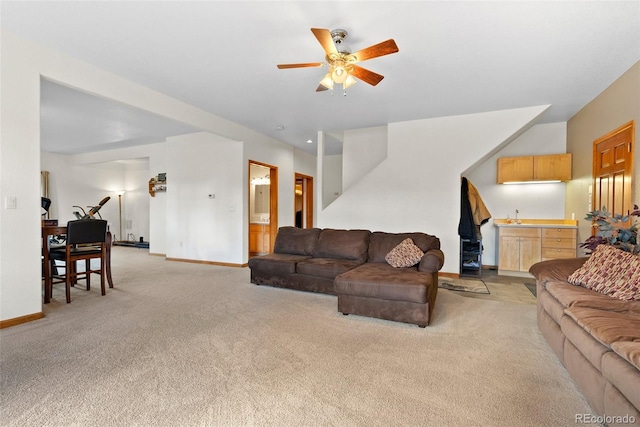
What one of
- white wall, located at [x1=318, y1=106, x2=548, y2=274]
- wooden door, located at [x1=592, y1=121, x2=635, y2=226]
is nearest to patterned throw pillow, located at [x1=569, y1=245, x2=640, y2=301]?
wooden door, located at [x1=592, y1=121, x2=635, y2=226]

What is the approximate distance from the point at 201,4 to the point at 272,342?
2675 mm

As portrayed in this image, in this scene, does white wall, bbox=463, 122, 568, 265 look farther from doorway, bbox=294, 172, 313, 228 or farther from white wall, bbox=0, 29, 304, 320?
white wall, bbox=0, 29, 304, 320

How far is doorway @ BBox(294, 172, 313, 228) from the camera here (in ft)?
28.0

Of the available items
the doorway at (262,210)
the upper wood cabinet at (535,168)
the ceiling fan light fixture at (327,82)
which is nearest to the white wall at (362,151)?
the doorway at (262,210)

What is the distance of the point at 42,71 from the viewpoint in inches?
115

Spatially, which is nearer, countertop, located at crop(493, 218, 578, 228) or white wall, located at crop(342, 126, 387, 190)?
countertop, located at crop(493, 218, 578, 228)

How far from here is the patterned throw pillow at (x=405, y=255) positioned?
3453 mm

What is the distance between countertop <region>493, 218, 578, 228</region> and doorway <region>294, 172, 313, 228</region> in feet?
15.4

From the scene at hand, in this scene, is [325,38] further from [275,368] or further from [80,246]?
[80,246]

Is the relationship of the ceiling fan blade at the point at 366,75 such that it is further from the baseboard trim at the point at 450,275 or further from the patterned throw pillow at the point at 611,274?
the baseboard trim at the point at 450,275

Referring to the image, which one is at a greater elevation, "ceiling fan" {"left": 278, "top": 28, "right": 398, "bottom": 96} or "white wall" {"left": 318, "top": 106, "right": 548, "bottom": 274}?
"ceiling fan" {"left": 278, "top": 28, "right": 398, "bottom": 96}

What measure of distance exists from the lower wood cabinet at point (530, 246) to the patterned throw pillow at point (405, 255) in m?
2.36

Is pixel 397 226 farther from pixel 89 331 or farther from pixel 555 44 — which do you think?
pixel 89 331

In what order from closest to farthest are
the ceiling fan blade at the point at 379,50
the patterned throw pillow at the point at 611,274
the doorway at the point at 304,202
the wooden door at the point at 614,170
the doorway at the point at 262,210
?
the patterned throw pillow at the point at 611,274, the ceiling fan blade at the point at 379,50, the wooden door at the point at 614,170, the doorway at the point at 262,210, the doorway at the point at 304,202
